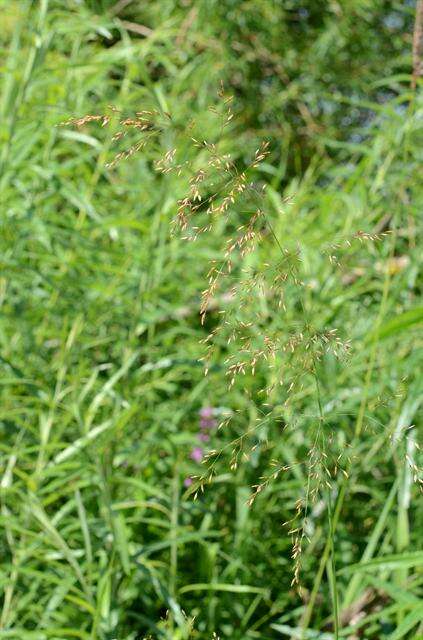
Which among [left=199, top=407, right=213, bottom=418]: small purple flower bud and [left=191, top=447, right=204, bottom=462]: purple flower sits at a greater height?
[left=199, top=407, right=213, bottom=418]: small purple flower bud

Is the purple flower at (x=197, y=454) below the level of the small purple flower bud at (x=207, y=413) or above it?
below

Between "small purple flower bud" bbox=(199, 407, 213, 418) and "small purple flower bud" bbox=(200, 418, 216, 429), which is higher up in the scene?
"small purple flower bud" bbox=(199, 407, 213, 418)

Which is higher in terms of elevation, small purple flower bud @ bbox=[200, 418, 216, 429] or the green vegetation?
the green vegetation

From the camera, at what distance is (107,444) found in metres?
1.67

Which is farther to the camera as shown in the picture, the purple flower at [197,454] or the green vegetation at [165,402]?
the purple flower at [197,454]

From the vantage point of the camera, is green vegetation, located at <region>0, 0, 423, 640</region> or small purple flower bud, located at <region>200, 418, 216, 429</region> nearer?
green vegetation, located at <region>0, 0, 423, 640</region>

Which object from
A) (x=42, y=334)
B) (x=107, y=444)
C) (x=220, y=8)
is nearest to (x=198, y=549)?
(x=107, y=444)

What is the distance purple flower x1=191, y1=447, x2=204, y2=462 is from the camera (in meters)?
2.04

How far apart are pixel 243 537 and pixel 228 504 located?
19cm

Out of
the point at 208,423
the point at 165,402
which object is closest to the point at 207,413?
the point at 208,423

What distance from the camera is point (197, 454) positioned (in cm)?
205

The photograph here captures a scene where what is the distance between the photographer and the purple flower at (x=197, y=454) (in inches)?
80.3

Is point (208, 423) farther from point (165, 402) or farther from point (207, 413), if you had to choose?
point (165, 402)

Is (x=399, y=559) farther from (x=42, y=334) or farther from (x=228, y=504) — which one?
(x=42, y=334)
